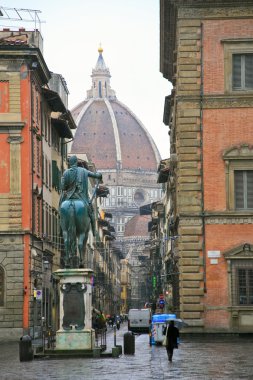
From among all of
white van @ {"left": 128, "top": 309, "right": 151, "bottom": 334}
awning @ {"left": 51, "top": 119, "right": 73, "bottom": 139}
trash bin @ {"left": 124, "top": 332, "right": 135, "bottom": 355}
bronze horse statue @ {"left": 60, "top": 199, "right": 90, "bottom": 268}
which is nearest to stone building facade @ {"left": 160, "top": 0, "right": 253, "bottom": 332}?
trash bin @ {"left": 124, "top": 332, "right": 135, "bottom": 355}

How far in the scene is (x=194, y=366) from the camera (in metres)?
30.4

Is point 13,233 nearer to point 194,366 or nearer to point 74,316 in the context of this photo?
point 74,316

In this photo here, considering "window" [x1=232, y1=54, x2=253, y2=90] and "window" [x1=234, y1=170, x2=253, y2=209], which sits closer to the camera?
"window" [x1=234, y1=170, x2=253, y2=209]

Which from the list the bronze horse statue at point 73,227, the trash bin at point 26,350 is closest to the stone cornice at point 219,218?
the bronze horse statue at point 73,227

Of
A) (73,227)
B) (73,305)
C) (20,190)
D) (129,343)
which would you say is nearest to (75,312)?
(73,305)

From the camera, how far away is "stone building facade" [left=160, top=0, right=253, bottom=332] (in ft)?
165

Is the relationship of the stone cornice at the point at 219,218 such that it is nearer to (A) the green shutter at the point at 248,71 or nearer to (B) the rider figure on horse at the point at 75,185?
(A) the green shutter at the point at 248,71

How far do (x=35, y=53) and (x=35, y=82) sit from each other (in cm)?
343

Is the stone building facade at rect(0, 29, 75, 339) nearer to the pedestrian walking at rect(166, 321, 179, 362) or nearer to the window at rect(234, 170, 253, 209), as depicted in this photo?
the window at rect(234, 170, 253, 209)

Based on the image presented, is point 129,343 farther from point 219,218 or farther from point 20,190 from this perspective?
point 20,190

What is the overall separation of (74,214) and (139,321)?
51541 millimetres

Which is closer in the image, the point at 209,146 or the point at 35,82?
the point at 209,146

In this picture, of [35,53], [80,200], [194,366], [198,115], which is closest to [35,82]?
[35,53]

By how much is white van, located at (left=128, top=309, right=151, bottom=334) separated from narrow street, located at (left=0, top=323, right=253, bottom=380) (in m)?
46.7
